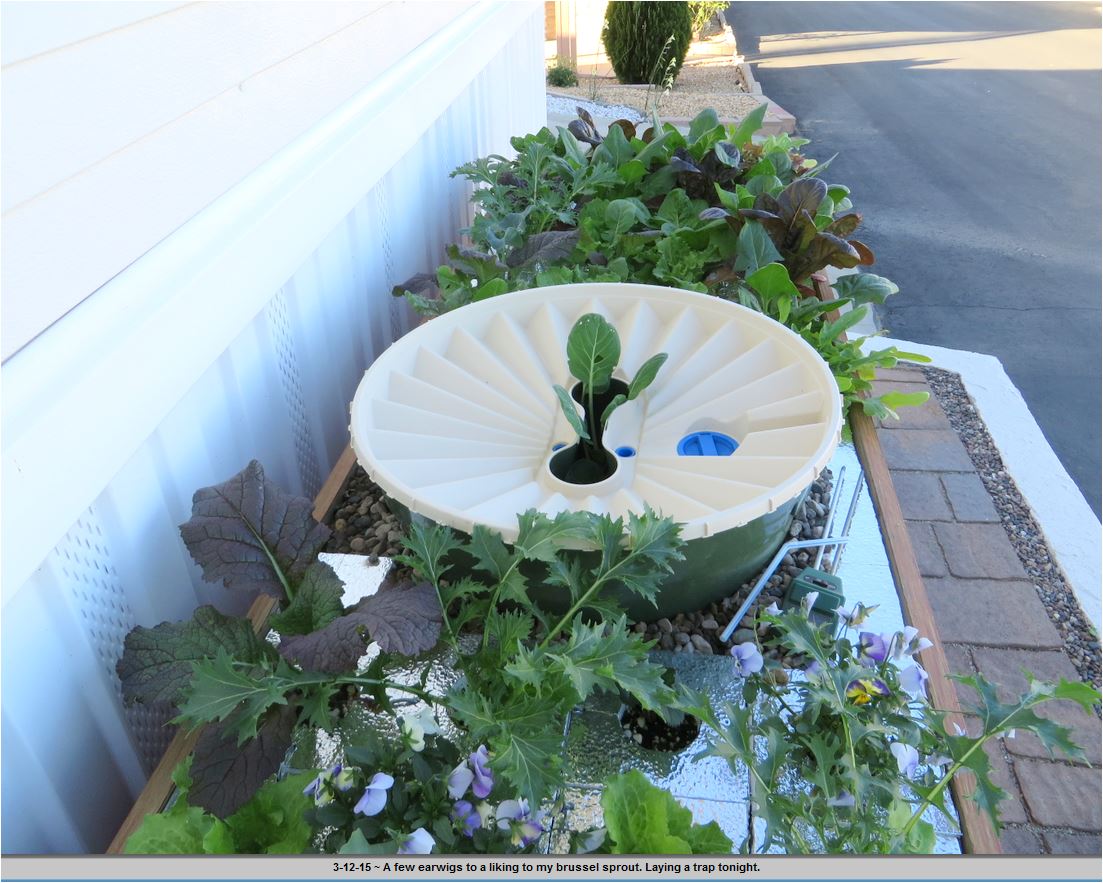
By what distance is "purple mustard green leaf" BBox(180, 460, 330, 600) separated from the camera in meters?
1.13

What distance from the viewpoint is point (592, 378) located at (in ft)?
4.40

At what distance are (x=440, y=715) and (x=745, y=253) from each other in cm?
123

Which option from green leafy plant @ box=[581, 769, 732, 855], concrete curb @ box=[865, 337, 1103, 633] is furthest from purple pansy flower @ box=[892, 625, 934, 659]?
concrete curb @ box=[865, 337, 1103, 633]

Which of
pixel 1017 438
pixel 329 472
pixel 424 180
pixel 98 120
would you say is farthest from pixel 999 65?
pixel 98 120

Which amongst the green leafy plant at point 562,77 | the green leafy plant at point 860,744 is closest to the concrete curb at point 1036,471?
the green leafy plant at point 860,744

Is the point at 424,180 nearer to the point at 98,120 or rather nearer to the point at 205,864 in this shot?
the point at 98,120

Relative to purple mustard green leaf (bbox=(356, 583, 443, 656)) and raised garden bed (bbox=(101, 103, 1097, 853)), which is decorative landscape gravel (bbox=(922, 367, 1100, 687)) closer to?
raised garden bed (bbox=(101, 103, 1097, 853))

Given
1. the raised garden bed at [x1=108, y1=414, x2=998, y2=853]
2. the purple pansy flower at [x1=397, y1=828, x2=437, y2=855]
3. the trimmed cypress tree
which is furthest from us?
the trimmed cypress tree

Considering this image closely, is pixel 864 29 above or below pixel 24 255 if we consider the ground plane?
below

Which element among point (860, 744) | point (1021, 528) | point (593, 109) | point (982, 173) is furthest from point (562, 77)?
point (860, 744)

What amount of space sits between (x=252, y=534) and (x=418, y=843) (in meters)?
0.51

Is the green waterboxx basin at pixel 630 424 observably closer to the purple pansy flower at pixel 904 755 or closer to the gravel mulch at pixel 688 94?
the purple pansy flower at pixel 904 755

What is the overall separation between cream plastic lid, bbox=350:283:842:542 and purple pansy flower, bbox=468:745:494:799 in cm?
29

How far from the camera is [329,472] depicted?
1.88 meters
